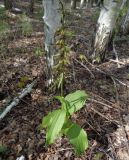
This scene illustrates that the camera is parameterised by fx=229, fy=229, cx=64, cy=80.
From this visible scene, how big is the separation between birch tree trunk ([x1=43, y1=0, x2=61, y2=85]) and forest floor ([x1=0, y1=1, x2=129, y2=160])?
710 mm

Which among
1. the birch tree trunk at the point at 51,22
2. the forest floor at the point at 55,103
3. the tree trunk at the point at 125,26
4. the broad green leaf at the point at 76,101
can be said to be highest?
the birch tree trunk at the point at 51,22

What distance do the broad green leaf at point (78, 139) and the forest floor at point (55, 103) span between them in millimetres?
487

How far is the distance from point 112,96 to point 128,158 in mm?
1325

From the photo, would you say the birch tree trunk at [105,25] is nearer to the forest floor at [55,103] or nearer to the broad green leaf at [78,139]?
the forest floor at [55,103]

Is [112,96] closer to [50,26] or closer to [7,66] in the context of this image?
[50,26]

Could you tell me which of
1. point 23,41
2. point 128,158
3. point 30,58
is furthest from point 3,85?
point 23,41

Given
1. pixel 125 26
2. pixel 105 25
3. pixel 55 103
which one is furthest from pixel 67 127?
pixel 125 26

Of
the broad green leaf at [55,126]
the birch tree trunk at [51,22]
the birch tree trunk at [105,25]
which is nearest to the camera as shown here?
the broad green leaf at [55,126]

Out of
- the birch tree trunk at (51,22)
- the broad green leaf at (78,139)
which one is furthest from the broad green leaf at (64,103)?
the birch tree trunk at (51,22)

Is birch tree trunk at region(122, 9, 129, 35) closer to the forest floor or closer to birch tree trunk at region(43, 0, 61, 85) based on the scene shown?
the forest floor

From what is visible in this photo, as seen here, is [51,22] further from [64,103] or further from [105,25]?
[105,25]

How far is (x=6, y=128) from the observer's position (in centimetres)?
342

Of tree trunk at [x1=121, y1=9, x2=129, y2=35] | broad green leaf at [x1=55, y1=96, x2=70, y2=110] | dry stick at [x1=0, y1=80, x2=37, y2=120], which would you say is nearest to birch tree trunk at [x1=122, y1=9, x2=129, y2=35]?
tree trunk at [x1=121, y1=9, x2=129, y2=35]

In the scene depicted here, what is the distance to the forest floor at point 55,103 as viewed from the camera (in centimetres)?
305
